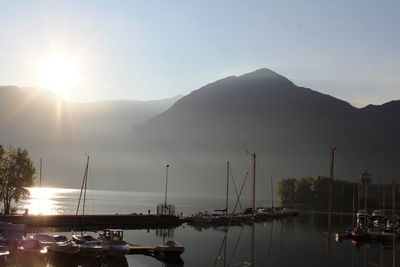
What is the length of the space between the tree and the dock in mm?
5869

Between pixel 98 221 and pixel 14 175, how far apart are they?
604 inches

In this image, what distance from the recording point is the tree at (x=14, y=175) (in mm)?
83625

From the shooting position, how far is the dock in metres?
78.8

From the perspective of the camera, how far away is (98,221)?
290ft

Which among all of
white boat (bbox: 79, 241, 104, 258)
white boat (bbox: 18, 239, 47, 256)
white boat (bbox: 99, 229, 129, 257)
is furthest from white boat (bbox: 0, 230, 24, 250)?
white boat (bbox: 99, 229, 129, 257)

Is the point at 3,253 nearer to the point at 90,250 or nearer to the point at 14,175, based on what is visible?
the point at 90,250

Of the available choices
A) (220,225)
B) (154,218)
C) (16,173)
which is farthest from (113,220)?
(220,225)

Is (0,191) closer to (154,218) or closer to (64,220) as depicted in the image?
(64,220)

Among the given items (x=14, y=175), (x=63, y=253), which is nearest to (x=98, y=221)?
(x=14, y=175)

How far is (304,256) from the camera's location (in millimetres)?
66438

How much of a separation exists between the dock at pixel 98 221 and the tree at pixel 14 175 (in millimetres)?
5869

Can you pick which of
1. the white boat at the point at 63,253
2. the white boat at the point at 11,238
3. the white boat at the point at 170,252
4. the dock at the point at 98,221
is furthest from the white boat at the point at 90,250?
the dock at the point at 98,221

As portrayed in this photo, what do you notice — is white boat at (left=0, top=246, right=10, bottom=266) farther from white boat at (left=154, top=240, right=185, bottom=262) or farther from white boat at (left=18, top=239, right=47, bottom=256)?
white boat at (left=154, top=240, right=185, bottom=262)

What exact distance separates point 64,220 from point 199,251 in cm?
2792
